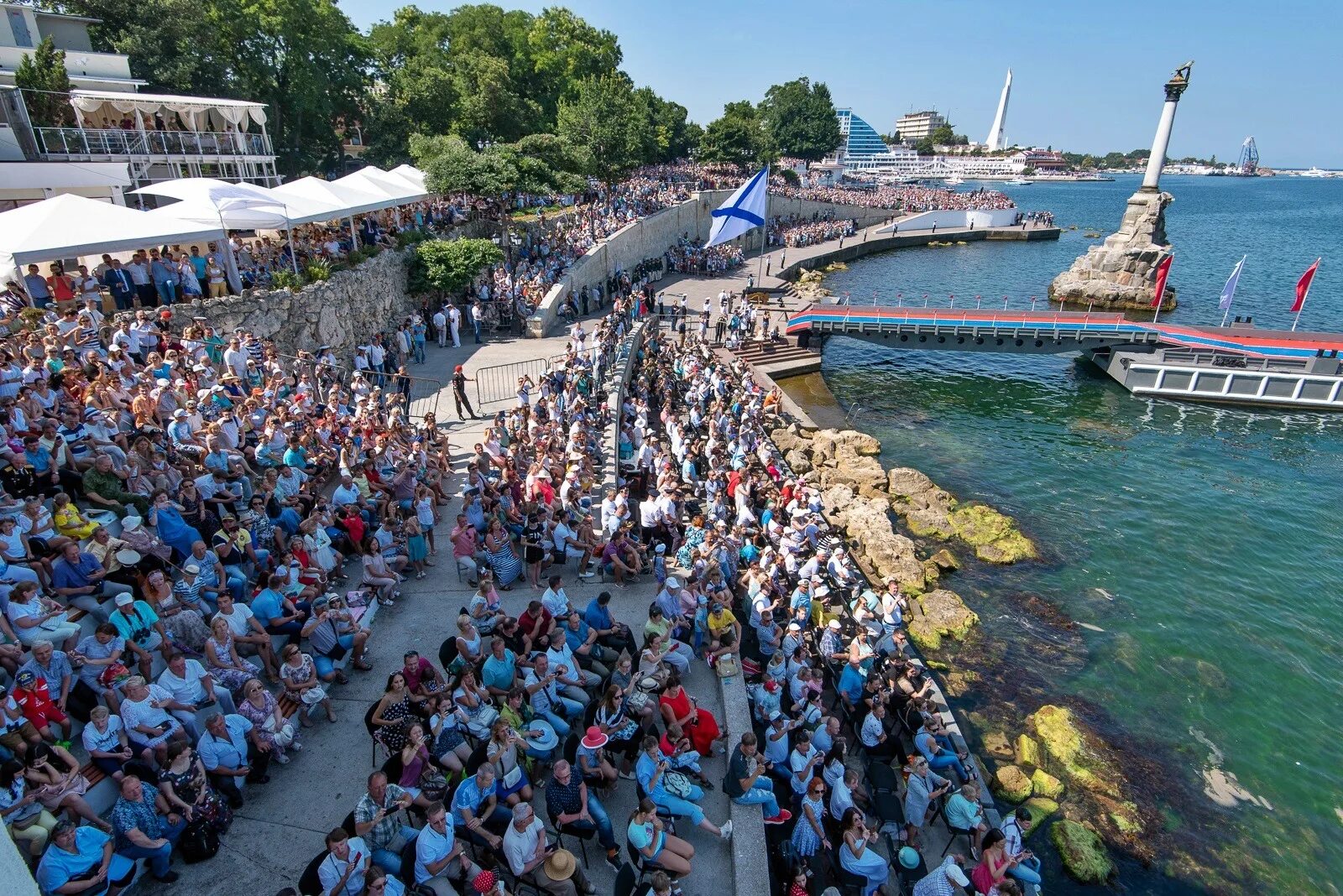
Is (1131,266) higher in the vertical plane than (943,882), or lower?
higher

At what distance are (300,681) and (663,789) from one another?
3.88 meters

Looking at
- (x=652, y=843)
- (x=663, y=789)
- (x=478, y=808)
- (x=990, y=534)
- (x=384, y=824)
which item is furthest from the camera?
(x=990, y=534)

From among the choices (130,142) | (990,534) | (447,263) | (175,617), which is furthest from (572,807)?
(130,142)

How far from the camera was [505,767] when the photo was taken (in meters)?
5.96

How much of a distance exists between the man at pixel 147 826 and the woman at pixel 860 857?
576cm

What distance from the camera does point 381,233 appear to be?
925 inches

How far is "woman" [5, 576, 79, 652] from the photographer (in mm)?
6086

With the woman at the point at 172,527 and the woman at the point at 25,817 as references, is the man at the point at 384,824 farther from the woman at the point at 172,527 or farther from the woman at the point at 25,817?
the woman at the point at 172,527

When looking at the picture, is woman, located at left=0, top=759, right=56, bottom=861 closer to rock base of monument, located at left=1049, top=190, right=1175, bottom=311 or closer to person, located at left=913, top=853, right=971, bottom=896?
person, located at left=913, top=853, right=971, bottom=896

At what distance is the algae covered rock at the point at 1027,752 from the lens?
10.4 meters

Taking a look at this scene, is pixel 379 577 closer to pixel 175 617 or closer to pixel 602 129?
pixel 175 617

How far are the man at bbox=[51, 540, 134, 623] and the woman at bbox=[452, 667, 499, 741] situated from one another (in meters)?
3.40

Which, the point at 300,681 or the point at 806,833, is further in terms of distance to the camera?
the point at 300,681

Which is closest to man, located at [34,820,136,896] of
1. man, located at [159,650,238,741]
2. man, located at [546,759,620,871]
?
man, located at [159,650,238,741]
